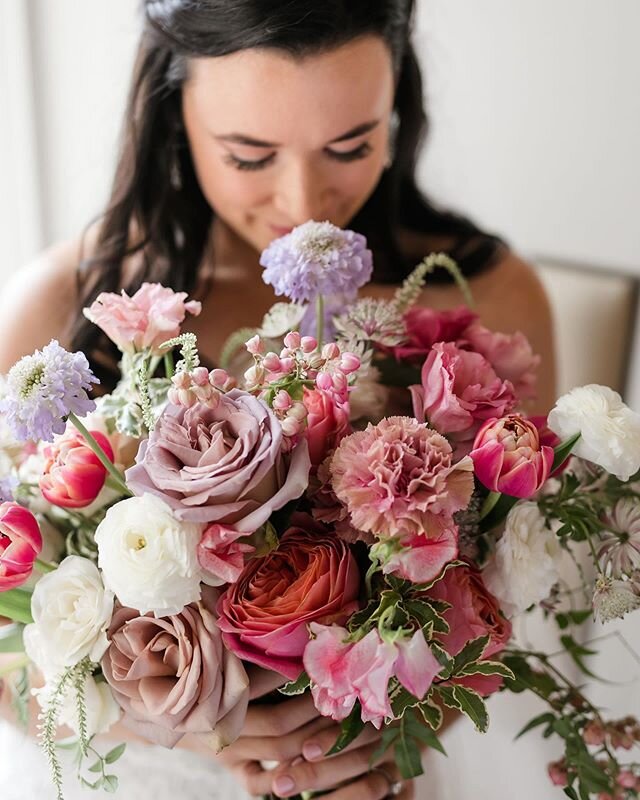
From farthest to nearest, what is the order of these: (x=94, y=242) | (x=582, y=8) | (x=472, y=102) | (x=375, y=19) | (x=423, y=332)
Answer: (x=472, y=102)
(x=582, y=8)
(x=94, y=242)
(x=375, y=19)
(x=423, y=332)

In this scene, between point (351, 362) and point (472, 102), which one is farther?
point (472, 102)

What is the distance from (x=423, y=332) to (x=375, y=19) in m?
0.36

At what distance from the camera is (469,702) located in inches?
22.0

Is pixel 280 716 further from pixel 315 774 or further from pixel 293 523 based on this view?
pixel 293 523

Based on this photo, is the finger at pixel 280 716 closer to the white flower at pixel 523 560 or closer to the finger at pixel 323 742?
the finger at pixel 323 742

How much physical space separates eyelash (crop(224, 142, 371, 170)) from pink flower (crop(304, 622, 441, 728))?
51 cm

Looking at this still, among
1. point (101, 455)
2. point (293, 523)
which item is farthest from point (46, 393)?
point (293, 523)

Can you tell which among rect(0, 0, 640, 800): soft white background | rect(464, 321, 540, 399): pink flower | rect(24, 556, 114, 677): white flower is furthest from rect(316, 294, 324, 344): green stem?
rect(0, 0, 640, 800): soft white background

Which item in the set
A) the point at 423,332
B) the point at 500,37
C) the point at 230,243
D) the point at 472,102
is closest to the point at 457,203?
the point at 472,102

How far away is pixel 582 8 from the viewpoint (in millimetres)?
1285

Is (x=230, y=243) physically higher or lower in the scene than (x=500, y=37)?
lower

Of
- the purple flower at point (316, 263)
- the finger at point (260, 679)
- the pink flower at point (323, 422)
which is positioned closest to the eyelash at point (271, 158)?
the purple flower at point (316, 263)

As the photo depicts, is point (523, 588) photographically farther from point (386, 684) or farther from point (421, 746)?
point (421, 746)

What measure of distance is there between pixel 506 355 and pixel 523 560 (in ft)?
0.59
